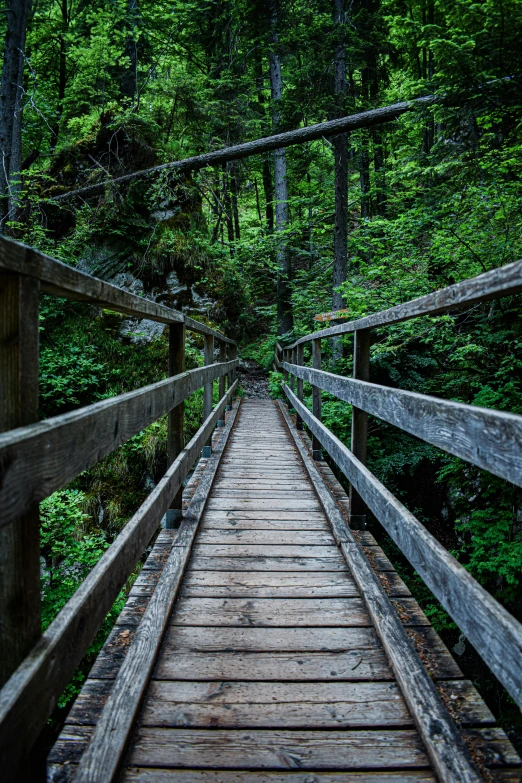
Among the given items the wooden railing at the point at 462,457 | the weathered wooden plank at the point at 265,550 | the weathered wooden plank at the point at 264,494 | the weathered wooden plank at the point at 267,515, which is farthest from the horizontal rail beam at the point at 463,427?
the weathered wooden plank at the point at 264,494

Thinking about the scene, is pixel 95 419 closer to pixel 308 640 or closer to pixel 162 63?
pixel 308 640

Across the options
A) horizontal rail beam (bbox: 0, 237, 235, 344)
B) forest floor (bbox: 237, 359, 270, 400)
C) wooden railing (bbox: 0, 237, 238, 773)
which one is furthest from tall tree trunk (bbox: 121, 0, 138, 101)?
wooden railing (bbox: 0, 237, 238, 773)

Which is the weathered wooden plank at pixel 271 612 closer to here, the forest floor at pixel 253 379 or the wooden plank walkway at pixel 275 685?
the wooden plank walkway at pixel 275 685

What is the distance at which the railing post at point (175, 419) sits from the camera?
2.86m

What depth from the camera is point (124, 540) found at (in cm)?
163

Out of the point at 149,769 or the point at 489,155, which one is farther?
the point at 489,155

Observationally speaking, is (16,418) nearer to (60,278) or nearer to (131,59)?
(60,278)

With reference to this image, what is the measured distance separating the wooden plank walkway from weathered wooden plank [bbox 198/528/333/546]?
0.09 m

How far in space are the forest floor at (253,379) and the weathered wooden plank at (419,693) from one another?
1101 centimetres

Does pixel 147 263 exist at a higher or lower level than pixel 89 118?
lower

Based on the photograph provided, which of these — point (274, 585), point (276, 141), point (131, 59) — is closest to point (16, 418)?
point (274, 585)

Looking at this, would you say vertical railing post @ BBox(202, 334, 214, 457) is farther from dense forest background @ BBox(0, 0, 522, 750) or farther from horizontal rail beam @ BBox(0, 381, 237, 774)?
horizontal rail beam @ BBox(0, 381, 237, 774)

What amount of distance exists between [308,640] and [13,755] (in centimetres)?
130

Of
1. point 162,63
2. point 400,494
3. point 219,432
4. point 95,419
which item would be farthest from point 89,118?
point 95,419
